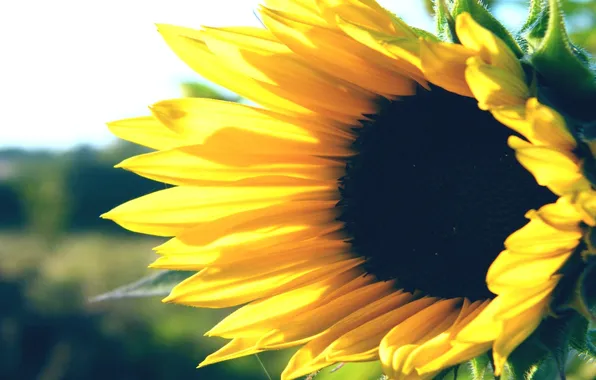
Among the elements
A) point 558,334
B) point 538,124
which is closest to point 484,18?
point 538,124

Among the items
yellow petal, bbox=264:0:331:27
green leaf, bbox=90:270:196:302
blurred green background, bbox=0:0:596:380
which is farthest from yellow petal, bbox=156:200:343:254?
blurred green background, bbox=0:0:596:380

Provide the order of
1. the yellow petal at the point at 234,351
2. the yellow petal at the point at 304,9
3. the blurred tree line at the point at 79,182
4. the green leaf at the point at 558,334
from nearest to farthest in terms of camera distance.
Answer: the green leaf at the point at 558,334, the yellow petal at the point at 304,9, the yellow petal at the point at 234,351, the blurred tree line at the point at 79,182

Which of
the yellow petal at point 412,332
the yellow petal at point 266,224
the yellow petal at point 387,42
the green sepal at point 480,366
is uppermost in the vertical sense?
the yellow petal at point 387,42

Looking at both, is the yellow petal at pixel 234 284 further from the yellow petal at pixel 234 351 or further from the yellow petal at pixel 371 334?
the yellow petal at pixel 371 334

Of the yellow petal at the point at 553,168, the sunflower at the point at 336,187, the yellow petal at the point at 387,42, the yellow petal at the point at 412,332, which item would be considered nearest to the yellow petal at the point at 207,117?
the sunflower at the point at 336,187

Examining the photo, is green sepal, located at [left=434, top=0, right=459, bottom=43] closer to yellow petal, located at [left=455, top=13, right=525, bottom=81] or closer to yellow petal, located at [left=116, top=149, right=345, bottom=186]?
yellow petal, located at [left=455, top=13, right=525, bottom=81]

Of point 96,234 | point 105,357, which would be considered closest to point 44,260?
point 105,357

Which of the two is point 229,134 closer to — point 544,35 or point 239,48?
point 239,48
